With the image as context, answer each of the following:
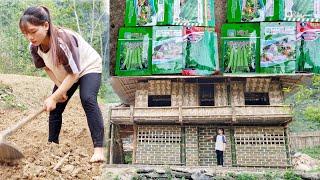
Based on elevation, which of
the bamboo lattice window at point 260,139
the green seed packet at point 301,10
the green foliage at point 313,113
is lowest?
the bamboo lattice window at point 260,139

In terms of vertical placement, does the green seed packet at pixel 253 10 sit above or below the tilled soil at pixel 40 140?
above

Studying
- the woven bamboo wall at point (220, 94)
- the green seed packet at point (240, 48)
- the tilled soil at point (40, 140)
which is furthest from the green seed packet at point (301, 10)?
the tilled soil at point (40, 140)

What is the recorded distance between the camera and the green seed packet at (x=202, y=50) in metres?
3.75

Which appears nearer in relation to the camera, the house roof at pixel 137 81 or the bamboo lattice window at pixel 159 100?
the house roof at pixel 137 81

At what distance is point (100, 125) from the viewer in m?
1.48

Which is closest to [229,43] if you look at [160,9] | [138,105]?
[160,9]

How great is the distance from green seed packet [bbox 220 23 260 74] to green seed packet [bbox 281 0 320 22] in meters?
0.23

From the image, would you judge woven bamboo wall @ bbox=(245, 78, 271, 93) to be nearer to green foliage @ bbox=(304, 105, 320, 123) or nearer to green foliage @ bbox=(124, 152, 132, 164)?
green foliage @ bbox=(304, 105, 320, 123)

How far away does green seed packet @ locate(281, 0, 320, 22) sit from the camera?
367 centimetres

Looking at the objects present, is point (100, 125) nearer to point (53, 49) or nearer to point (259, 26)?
point (53, 49)

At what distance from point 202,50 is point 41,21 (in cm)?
247

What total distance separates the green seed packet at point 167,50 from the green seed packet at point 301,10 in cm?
78

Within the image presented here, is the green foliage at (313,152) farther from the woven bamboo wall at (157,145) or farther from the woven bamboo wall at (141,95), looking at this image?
the woven bamboo wall at (141,95)

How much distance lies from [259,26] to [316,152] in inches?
39.2
